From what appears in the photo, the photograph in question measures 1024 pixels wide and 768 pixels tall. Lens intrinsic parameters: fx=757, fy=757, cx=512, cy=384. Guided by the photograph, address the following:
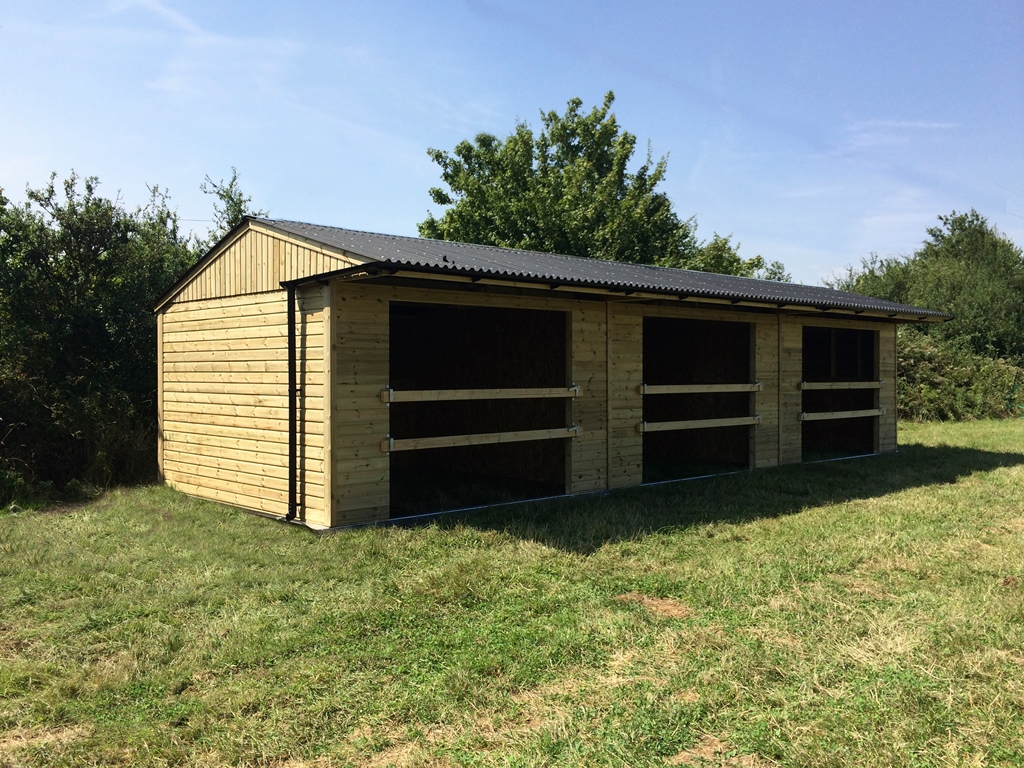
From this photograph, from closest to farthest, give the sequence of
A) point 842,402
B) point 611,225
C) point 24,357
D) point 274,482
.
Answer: point 274,482 < point 24,357 < point 842,402 < point 611,225

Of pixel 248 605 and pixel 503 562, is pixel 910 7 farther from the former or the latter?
pixel 248 605

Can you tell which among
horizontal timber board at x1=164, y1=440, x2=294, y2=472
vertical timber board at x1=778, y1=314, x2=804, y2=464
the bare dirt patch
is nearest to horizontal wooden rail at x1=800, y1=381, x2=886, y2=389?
vertical timber board at x1=778, y1=314, x2=804, y2=464

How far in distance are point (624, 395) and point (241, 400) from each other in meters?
4.38

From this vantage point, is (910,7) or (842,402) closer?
(910,7)

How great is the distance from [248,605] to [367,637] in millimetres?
1025

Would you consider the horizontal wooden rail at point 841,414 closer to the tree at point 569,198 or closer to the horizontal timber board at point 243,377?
the horizontal timber board at point 243,377

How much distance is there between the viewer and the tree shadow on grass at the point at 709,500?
22.3 feet

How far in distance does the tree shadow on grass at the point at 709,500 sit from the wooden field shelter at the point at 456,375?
24.4 inches

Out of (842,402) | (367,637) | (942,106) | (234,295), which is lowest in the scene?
(367,637)

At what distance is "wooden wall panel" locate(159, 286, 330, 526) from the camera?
7156 millimetres

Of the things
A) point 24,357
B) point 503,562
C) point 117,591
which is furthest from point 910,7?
point 24,357

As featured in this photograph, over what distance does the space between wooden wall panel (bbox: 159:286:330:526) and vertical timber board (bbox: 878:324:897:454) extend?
9994mm

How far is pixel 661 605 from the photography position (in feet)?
15.8

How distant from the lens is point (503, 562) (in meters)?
5.72
